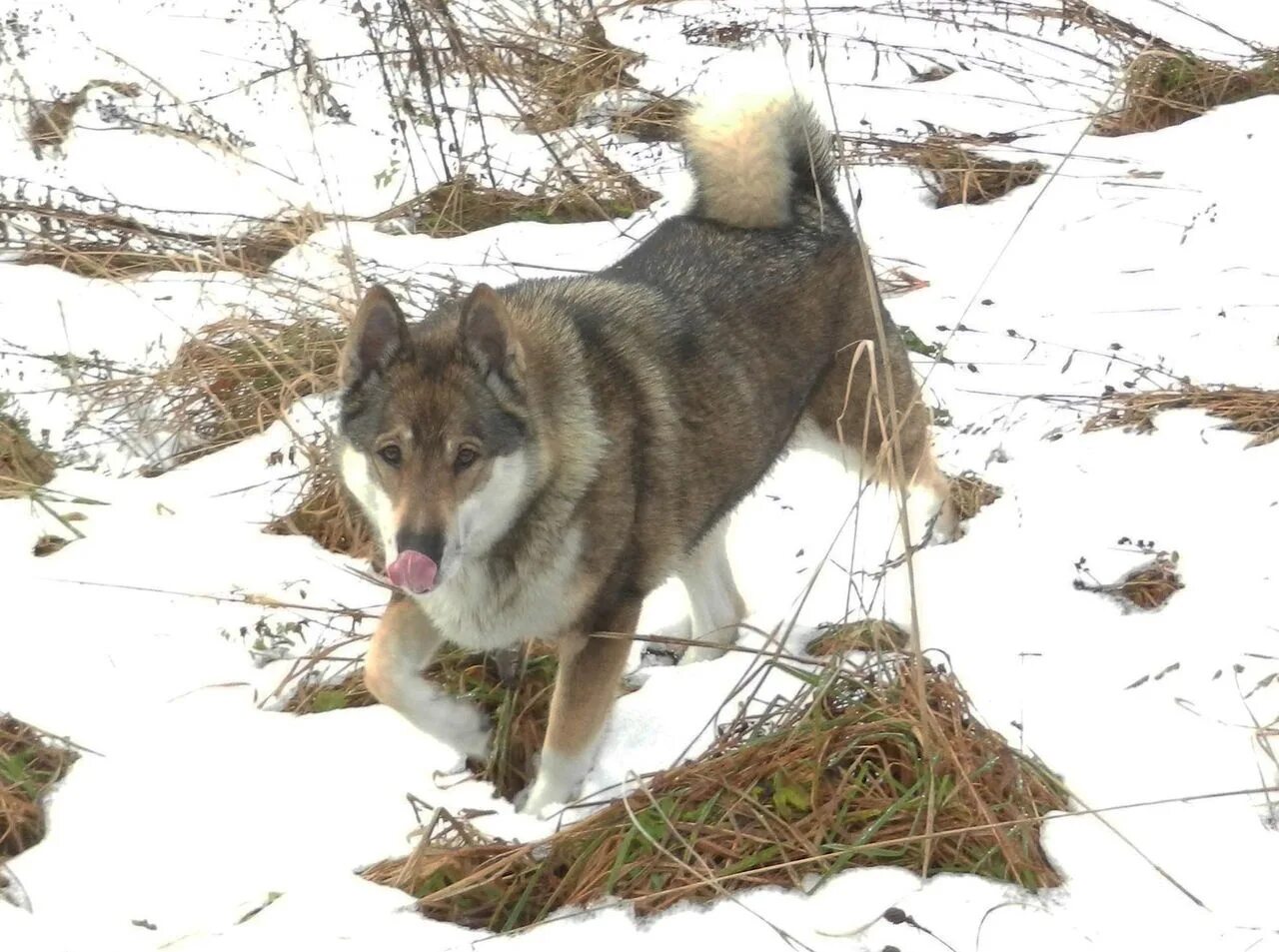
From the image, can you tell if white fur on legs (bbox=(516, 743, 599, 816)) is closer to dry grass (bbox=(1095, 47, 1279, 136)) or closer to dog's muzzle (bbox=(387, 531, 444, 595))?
dog's muzzle (bbox=(387, 531, 444, 595))

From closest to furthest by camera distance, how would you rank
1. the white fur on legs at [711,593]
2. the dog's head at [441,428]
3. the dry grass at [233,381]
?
the dog's head at [441,428] → the white fur on legs at [711,593] → the dry grass at [233,381]

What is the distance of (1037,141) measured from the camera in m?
5.77

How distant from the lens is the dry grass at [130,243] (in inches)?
198

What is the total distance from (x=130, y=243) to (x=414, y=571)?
11.3 feet

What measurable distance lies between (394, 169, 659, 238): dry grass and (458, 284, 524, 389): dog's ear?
2.81 m

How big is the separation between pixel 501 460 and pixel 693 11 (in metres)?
5.32

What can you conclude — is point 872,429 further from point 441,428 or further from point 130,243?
point 130,243

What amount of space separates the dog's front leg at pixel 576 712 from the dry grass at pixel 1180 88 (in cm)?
422

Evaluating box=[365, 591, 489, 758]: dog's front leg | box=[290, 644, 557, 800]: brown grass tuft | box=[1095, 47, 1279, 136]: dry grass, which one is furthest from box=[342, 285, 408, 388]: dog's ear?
box=[1095, 47, 1279, 136]: dry grass

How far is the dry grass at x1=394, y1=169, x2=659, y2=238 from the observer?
542 centimetres

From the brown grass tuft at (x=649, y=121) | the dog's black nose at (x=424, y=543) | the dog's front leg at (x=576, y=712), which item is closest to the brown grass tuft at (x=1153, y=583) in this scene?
the dog's front leg at (x=576, y=712)

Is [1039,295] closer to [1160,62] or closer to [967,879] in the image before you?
[1160,62]

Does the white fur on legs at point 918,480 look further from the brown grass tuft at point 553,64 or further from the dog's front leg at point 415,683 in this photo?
the brown grass tuft at point 553,64

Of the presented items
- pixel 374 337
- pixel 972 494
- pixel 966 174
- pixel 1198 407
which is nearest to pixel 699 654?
pixel 972 494
